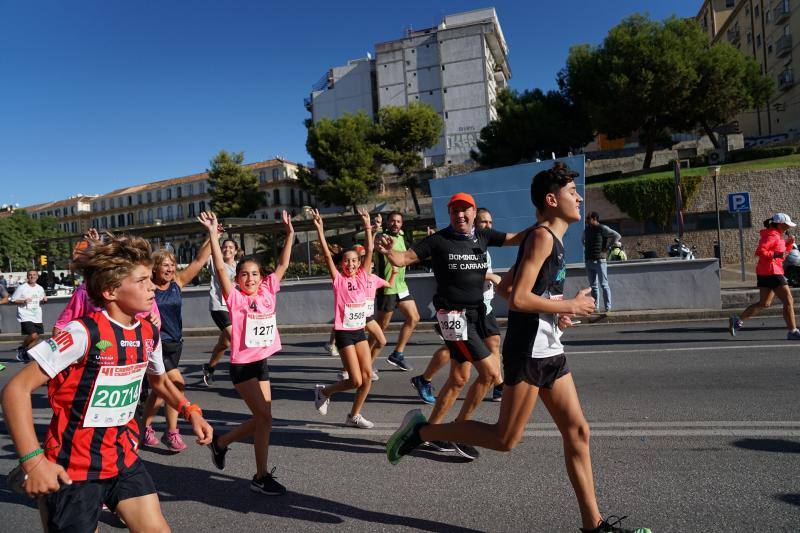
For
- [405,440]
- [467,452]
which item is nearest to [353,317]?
[467,452]

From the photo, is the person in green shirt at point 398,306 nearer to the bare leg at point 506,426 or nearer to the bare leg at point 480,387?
the bare leg at point 480,387

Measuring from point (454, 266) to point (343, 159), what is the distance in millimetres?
47259

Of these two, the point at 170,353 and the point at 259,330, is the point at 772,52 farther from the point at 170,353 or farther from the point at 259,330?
the point at 259,330

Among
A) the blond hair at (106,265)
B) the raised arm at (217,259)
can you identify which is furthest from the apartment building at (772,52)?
the blond hair at (106,265)

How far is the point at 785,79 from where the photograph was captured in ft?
159

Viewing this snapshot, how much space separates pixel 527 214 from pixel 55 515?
1476 cm

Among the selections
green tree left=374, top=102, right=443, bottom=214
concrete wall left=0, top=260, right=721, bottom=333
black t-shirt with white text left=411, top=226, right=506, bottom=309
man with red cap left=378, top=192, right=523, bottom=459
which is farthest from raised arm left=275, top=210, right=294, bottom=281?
green tree left=374, top=102, right=443, bottom=214

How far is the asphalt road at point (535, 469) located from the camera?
10.9ft

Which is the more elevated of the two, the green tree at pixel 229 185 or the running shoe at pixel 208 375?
the green tree at pixel 229 185

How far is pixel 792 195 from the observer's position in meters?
27.8

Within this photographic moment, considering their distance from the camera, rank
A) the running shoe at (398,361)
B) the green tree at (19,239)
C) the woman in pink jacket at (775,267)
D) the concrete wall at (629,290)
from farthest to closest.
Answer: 1. the green tree at (19,239)
2. the concrete wall at (629,290)
3. the woman in pink jacket at (775,267)
4. the running shoe at (398,361)

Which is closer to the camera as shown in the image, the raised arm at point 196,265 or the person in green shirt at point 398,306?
the raised arm at point 196,265

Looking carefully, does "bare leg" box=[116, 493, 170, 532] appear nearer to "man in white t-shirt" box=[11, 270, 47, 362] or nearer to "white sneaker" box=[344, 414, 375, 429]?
"white sneaker" box=[344, 414, 375, 429]

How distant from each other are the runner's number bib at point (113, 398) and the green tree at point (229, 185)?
192 feet
